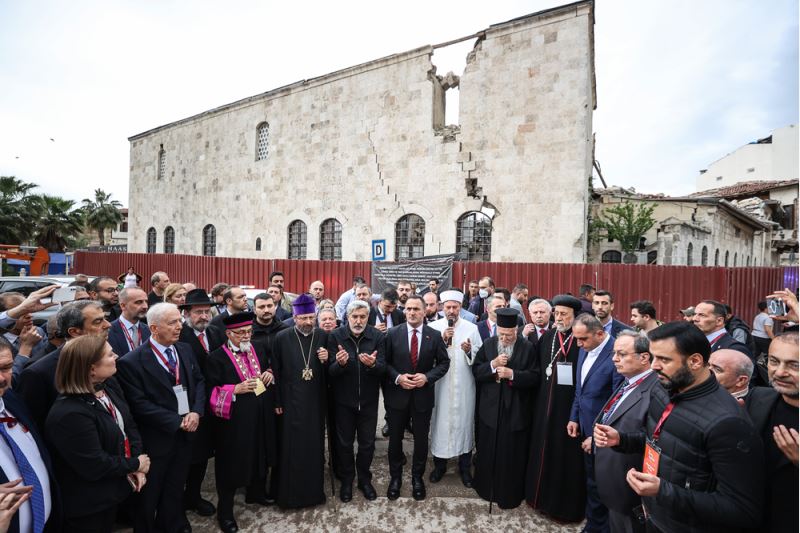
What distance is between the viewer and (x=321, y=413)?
4016mm

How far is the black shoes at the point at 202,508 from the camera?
148 inches

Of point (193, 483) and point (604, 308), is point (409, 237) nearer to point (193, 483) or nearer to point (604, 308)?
point (604, 308)

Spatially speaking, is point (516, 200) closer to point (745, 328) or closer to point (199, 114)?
point (745, 328)

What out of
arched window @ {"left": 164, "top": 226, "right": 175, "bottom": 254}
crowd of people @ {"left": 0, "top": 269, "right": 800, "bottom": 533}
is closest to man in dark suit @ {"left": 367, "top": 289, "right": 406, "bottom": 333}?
crowd of people @ {"left": 0, "top": 269, "right": 800, "bottom": 533}

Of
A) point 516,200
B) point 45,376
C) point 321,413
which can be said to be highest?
point 516,200

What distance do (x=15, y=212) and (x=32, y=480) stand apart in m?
29.6

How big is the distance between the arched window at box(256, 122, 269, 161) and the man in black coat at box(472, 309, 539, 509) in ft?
52.2

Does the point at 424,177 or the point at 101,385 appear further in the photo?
the point at 424,177

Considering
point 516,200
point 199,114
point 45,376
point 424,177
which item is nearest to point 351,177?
point 424,177

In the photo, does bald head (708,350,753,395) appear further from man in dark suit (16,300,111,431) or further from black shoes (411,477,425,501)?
man in dark suit (16,300,111,431)

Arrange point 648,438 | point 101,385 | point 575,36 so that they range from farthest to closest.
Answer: point 575,36 → point 101,385 → point 648,438

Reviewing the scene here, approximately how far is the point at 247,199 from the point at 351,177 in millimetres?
5659

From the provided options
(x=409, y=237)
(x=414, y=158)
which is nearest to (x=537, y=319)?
(x=409, y=237)

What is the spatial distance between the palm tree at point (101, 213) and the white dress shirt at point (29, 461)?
39.1m
